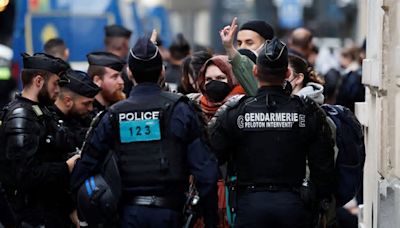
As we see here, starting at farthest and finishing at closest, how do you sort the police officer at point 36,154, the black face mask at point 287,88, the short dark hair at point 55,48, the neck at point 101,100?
the short dark hair at point 55,48 < the neck at point 101,100 < the police officer at point 36,154 < the black face mask at point 287,88

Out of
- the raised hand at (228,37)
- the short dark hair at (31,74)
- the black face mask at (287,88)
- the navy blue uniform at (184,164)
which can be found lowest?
the navy blue uniform at (184,164)

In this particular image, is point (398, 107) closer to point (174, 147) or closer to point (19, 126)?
point (174, 147)

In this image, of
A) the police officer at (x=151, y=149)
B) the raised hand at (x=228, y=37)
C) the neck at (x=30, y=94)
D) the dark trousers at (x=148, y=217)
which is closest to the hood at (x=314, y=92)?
the raised hand at (x=228, y=37)

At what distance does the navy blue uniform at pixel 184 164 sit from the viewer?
7.05 meters

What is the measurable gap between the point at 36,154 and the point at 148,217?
139 centimetres

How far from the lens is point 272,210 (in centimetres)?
706

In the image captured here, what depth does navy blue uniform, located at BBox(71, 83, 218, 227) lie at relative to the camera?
7.05m

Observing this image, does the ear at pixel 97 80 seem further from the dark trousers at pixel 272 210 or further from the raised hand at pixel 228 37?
the dark trousers at pixel 272 210

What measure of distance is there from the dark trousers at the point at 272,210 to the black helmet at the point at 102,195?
797mm

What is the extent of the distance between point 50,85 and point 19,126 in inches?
19.2

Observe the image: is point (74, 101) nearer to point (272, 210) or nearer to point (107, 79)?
point (107, 79)

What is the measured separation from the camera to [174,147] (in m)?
7.11

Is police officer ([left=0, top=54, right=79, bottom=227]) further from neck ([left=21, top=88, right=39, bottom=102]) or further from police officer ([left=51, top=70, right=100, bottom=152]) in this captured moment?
police officer ([left=51, top=70, right=100, bottom=152])

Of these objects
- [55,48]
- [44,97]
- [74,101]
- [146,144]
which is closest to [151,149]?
[146,144]
